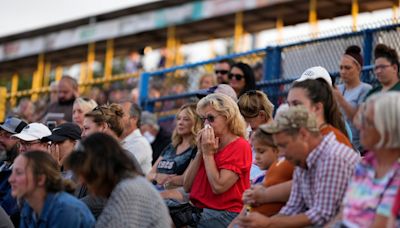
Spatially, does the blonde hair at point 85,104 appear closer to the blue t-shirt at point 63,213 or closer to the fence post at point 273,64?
the fence post at point 273,64

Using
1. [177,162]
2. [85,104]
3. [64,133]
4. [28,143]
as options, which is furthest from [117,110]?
[85,104]

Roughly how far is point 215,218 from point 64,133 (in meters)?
1.96

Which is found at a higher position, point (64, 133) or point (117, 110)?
point (117, 110)

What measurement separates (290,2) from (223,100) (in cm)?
1021

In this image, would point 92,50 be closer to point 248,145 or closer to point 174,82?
point 174,82

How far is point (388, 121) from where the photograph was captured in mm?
4848

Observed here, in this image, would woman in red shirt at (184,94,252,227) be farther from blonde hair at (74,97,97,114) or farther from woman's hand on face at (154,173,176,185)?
blonde hair at (74,97,97,114)

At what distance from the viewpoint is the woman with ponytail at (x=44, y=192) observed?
237 inches

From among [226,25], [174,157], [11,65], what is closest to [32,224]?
[174,157]

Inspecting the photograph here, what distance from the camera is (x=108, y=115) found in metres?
8.45

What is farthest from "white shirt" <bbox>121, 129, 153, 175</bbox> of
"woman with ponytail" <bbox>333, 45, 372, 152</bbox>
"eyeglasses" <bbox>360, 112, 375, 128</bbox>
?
"eyeglasses" <bbox>360, 112, 375, 128</bbox>

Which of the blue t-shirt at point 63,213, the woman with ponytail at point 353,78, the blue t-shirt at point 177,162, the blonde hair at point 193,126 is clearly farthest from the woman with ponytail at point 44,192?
the woman with ponytail at point 353,78

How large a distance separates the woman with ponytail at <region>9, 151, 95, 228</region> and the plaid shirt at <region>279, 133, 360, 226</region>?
1554 mm

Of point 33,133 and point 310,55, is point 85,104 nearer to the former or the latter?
point 33,133
